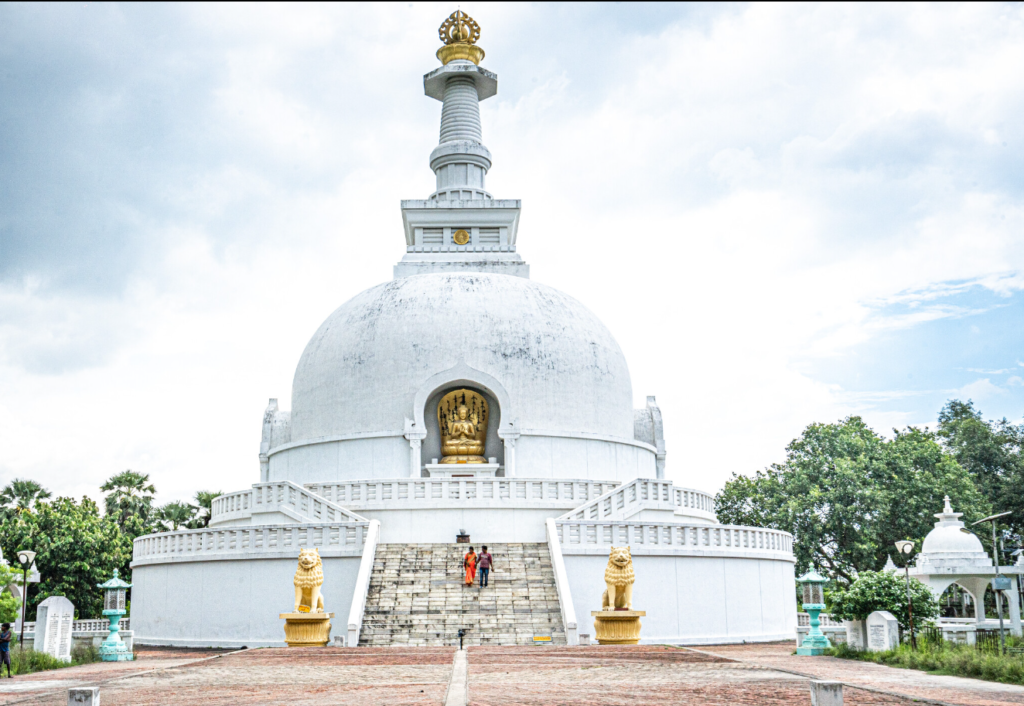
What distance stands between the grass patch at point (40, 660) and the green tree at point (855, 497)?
85.3ft

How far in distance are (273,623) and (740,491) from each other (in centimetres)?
2434

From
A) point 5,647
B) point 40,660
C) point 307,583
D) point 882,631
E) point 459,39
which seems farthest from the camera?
point 459,39

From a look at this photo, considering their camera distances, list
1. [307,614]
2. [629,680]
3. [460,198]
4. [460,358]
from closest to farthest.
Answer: [629,680]
[307,614]
[460,358]
[460,198]

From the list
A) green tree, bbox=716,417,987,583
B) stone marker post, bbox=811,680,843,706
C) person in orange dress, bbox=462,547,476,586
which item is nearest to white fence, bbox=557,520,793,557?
person in orange dress, bbox=462,547,476,586

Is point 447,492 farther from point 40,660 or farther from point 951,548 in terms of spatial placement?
point 951,548

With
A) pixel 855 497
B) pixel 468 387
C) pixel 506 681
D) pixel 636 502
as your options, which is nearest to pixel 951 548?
pixel 855 497

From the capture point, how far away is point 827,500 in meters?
38.0

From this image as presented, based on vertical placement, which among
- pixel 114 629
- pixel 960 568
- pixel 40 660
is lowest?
pixel 40 660

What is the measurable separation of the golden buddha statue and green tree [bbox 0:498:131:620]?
39.9 feet

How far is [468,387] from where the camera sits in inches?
1148

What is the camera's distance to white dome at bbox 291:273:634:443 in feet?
95.1

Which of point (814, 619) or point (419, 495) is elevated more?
point (419, 495)

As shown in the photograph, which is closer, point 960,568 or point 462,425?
point 960,568

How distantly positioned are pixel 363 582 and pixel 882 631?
9430mm
